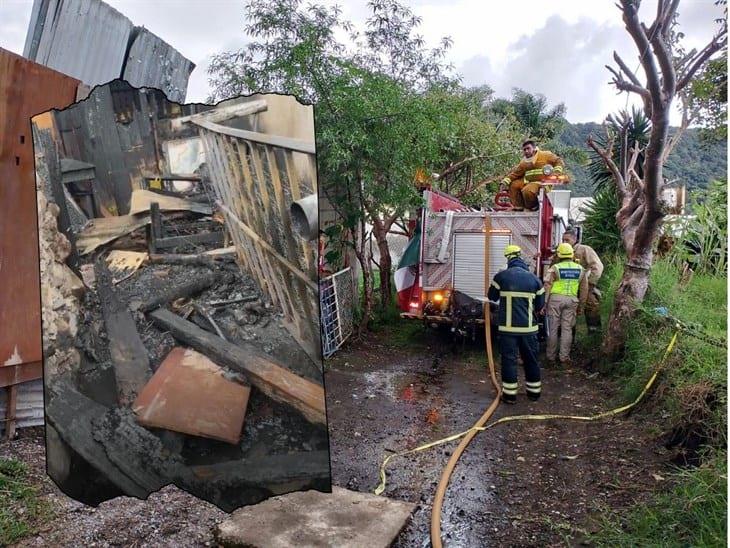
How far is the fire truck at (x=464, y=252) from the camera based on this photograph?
25.5 feet

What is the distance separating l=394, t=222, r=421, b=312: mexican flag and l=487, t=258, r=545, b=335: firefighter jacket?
2.30 m

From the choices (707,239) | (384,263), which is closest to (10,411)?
(384,263)

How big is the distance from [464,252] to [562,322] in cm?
159

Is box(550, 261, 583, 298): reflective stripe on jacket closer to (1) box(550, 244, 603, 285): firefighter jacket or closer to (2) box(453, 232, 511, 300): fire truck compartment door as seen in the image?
(2) box(453, 232, 511, 300): fire truck compartment door

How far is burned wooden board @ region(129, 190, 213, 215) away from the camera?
219cm

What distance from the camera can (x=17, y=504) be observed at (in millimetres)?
2969

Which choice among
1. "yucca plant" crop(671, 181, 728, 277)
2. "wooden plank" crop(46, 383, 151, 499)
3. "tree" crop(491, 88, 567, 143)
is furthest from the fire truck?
"tree" crop(491, 88, 567, 143)

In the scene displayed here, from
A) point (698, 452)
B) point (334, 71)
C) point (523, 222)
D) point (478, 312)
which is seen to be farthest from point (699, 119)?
point (698, 452)

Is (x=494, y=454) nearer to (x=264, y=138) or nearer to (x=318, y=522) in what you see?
(x=318, y=522)

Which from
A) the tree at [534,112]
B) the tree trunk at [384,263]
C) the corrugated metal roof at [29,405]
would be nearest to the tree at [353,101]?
the tree trunk at [384,263]

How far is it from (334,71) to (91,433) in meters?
6.04

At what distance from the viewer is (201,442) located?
225 centimetres

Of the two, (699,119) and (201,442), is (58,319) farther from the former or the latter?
(699,119)

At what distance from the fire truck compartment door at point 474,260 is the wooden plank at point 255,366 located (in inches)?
231
